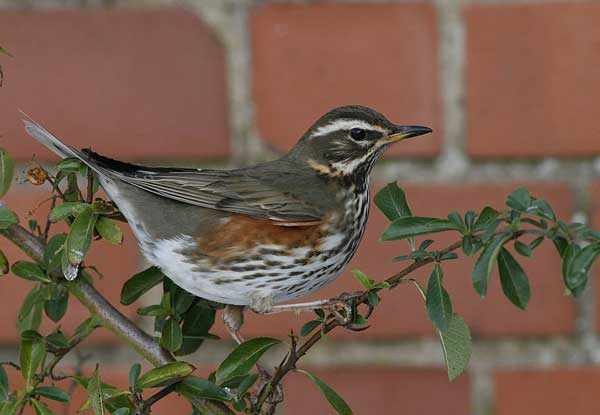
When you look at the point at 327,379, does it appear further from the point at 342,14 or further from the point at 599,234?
the point at 599,234

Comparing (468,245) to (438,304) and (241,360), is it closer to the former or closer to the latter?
(438,304)

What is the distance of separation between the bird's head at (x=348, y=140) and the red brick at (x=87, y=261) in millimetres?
221

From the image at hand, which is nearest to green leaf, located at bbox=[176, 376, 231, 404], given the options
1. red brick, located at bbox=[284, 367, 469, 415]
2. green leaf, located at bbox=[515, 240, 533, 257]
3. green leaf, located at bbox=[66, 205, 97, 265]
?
green leaf, located at bbox=[66, 205, 97, 265]

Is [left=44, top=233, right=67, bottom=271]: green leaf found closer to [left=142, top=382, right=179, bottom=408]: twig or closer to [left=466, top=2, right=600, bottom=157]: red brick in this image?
[left=142, top=382, right=179, bottom=408]: twig

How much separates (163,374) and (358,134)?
421 millimetres

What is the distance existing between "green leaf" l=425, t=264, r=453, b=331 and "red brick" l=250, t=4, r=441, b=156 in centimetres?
44

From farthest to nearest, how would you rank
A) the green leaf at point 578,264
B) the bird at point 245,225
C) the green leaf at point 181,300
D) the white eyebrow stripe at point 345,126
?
the white eyebrow stripe at point 345,126, the bird at point 245,225, the green leaf at point 181,300, the green leaf at point 578,264

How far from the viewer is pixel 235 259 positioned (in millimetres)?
858

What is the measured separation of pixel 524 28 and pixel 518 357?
1.16 ft

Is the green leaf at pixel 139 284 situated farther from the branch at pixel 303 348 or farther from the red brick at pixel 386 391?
the red brick at pixel 386 391

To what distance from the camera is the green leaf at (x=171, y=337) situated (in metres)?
0.66

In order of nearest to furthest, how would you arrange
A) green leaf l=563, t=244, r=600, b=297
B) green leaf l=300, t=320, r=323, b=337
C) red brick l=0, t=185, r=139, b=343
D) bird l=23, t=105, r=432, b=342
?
green leaf l=563, t=244, r=600, b=297
green leaf l=300, t=320, r=323, b=337
bird l=23, t=105, r=432, b=342
red brick l=0, t=185, r=139, b=343

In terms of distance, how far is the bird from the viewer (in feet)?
2.76

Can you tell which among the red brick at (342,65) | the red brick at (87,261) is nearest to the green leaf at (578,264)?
the red brick at (342,65)
